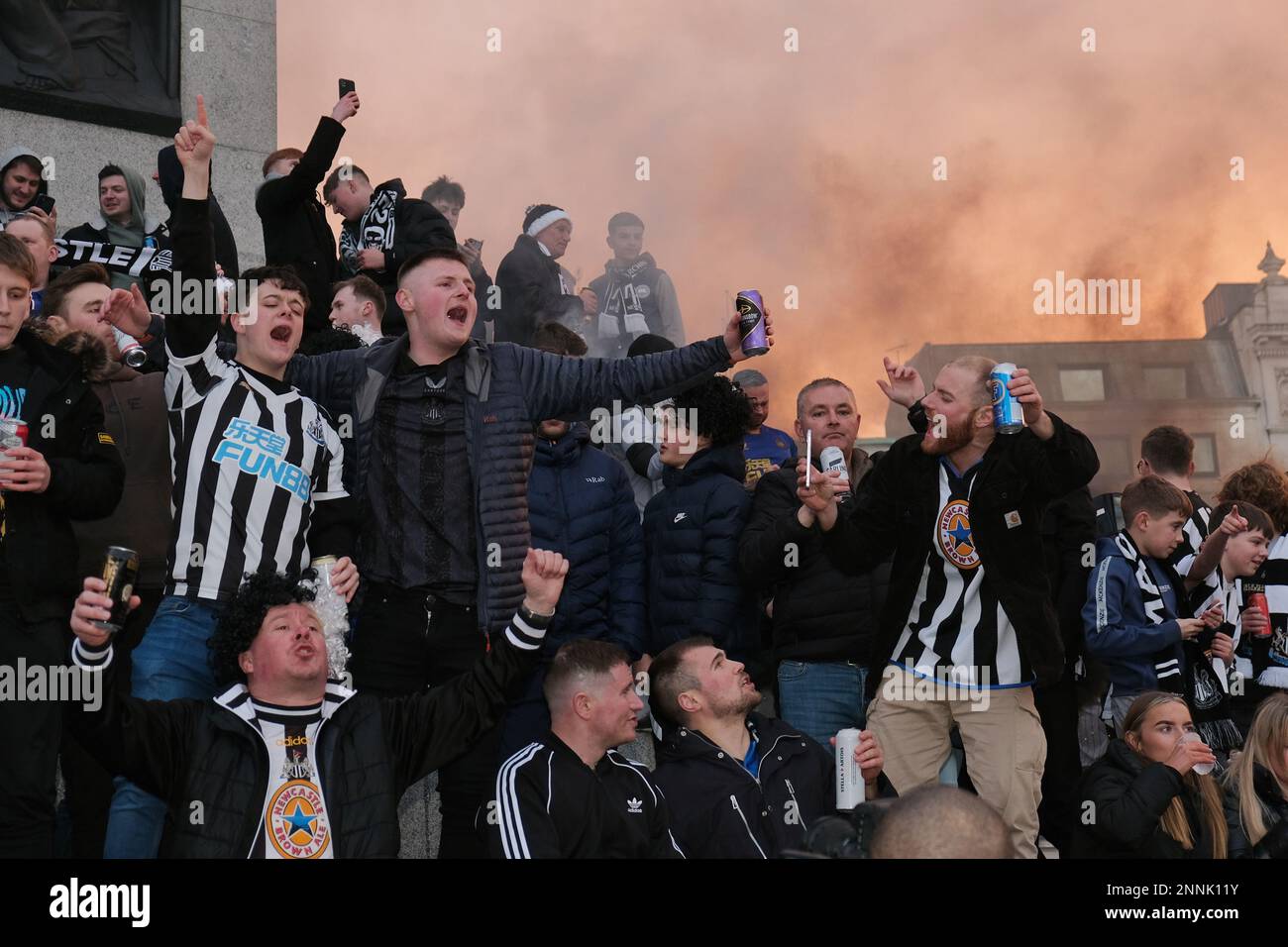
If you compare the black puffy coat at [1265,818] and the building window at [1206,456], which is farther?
the building window at [1206,456]

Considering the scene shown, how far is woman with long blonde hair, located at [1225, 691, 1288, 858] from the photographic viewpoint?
7500 millimetres

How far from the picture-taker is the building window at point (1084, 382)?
165ft

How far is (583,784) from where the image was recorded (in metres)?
6.16

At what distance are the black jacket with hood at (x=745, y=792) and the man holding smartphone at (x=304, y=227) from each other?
162 inches

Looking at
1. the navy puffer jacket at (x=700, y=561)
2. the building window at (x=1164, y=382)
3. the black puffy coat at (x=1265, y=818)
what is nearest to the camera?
the black puffy coat at (x=1265, y=818)

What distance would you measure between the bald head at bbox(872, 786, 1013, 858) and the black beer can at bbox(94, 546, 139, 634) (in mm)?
2793

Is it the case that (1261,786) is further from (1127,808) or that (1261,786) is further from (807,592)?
(807,592)

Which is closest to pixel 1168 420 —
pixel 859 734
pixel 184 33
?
pixel 184 33

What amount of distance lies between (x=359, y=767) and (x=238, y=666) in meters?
0.62

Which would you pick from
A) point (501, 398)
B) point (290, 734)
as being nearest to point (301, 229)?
point (501, 398)

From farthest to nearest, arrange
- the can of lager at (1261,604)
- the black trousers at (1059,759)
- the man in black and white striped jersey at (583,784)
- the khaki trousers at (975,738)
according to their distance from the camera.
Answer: the can of lager at (1261,604)
the black trousers at (1059,759)
the khaki trousers at (975,738)
the man in black and white striped jersey at (583,784)

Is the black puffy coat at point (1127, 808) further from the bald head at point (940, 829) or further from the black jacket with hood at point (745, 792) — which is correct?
the bald head at point (940, 829)

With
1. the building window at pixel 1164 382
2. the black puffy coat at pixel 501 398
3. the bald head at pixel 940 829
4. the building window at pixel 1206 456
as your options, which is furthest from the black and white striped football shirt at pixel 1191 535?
the building window at pixel 1164 382
